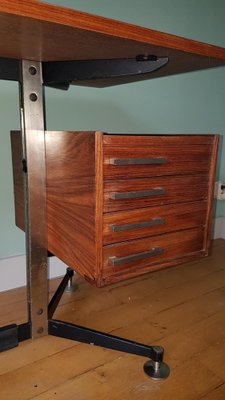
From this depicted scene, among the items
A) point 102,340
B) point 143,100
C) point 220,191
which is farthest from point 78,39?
point 220,191

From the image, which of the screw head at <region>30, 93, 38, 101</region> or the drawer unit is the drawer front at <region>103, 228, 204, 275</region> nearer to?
the drawer unit

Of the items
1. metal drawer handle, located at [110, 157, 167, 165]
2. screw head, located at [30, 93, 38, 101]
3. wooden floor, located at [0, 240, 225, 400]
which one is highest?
screw head, located at [30, 93, 38, 101]

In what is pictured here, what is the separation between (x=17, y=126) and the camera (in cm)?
122

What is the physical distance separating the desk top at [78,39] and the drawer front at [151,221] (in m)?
0.36

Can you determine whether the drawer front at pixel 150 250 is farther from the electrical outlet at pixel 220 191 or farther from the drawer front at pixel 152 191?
the electrical outlet at pixel 220 191

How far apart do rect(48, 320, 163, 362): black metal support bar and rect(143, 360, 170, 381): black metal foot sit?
3 cm

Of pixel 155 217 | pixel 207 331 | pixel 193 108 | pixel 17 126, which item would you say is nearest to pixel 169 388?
pixel 207 331

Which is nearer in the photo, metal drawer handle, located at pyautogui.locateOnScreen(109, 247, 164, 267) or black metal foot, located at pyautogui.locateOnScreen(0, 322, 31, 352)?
metal drawer handle, located at pyautogui.locateOnScreen(109, 247, 164, 267)

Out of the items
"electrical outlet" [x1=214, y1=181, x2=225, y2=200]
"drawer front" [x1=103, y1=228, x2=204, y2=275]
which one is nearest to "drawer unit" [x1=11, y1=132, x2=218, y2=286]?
"drawer front" [x1=103, y1=228, x2=204, y2=275]

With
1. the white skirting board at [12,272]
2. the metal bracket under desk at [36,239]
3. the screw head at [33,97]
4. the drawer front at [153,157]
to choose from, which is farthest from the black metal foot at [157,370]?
the screw head at [33,97]

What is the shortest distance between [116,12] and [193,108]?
65 cm

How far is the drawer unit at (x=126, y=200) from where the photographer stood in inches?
27.7

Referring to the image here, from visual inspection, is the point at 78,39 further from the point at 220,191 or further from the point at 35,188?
the point at 220,191

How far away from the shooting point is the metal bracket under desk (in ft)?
2.66
